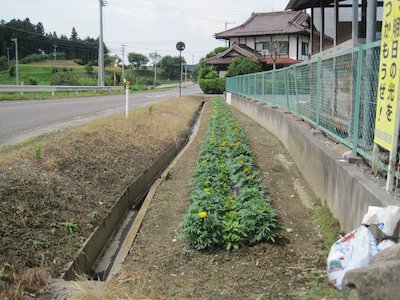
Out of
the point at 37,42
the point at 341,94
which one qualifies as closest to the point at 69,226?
the point at 341,94

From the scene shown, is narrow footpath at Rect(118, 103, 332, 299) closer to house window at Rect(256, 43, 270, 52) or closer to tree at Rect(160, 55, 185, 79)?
house window at Rect(256, 43, 270, 52)

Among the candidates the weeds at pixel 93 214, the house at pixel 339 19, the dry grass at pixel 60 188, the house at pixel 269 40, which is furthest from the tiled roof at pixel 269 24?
the weeds at pixel 93 214

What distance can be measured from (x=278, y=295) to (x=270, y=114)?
32.5ft

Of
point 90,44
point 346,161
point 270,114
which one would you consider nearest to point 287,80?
point 270,114

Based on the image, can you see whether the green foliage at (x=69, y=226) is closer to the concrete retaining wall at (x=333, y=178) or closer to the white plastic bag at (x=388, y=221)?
the concrete retaining wall at (x=333, y=178)

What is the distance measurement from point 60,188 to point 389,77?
14.0 ft

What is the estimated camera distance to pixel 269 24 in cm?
4531

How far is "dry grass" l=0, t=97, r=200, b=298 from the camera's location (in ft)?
13.7

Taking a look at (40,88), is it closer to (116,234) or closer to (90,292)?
(116,234)

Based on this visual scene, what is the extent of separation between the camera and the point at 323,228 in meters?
5.06

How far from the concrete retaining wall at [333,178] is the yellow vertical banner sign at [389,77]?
0.46 meters

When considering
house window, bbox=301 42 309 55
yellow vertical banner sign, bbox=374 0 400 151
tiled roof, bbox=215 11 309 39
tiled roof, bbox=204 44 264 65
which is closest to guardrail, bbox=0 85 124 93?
tiled roof, bbox=204 44 264 65

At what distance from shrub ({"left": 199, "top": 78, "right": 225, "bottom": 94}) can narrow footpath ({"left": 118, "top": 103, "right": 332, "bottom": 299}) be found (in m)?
34.2

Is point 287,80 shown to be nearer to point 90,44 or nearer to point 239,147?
point 239,147
